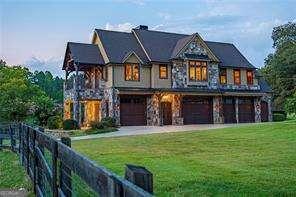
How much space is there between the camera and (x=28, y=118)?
37.8 meters

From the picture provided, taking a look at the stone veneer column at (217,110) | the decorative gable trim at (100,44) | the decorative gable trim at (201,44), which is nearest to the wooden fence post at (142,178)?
the decorative gable trim at (100,44)

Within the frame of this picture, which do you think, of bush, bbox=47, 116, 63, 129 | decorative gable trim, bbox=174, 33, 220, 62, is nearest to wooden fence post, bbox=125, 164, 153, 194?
bush, bbox=47, 116, 63, 129

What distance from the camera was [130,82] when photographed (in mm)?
35625

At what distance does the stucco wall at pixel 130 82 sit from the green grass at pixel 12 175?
19.8 m

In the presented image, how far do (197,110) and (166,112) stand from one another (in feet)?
10.5

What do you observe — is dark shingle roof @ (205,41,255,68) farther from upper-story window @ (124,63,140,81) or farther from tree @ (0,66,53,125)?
tree @ (0,66,53,125)

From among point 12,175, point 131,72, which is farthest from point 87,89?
point 12,175

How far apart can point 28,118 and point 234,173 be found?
3028 cm

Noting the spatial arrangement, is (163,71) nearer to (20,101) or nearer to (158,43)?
(158,43)

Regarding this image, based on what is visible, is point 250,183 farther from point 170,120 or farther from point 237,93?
point 237,93

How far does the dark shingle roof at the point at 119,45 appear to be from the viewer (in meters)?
35.8

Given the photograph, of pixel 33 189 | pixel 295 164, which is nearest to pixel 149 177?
pixel 33 189

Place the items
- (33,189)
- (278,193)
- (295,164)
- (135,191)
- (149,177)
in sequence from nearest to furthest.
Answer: (135,191) < (149,177) < (278,193) < (33,189) < (295,164)

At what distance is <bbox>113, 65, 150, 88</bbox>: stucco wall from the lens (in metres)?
34.9
